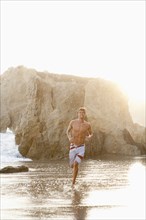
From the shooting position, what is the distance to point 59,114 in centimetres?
4500

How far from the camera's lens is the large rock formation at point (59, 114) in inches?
1719

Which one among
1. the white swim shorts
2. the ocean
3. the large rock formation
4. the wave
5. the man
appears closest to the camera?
the ocean

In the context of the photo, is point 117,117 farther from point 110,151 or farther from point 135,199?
point 135,199

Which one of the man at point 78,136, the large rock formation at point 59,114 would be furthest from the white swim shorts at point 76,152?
the large rock formation at point 59,114

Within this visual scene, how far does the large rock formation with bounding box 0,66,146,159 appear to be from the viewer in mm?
43656

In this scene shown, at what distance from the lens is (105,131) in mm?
51469

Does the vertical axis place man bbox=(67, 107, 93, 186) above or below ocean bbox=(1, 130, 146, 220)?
above

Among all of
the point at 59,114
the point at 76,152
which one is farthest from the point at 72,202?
the point at 59,114

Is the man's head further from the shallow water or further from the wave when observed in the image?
the wave

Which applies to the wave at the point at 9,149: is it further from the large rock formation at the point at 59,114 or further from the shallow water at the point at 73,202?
the shallow water at the point at 73,202

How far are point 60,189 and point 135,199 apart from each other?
2859 mm

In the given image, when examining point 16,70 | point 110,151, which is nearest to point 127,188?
point 110,151

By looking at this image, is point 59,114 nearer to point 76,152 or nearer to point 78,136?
point 76,152

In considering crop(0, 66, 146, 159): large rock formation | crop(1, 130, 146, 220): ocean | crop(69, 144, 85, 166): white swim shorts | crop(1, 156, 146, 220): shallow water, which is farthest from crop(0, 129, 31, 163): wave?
crop(69, 144, 85, 166): white swim shorts
